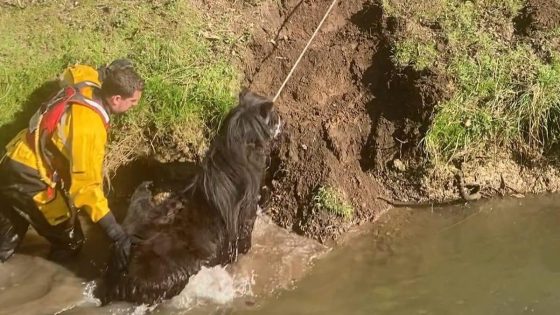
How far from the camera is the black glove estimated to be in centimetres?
544

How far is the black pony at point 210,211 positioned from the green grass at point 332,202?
0.66m

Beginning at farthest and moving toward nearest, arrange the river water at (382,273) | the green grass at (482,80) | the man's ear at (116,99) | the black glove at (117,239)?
the green grass at (482,80), the river water at (382,273), the man's ear at (116,99), the black glove at (117,239)

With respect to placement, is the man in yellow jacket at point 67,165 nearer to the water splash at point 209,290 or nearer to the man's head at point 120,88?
the man's head at point 120,88

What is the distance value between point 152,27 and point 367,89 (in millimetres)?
2112

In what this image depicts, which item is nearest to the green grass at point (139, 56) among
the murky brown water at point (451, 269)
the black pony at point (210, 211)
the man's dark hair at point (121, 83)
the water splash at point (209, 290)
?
the black pony at point (210, 211)

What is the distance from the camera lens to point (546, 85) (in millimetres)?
6797

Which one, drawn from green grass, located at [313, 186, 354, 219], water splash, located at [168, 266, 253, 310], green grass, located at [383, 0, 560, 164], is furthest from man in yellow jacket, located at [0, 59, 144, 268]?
green grass, located at [383, 0, 560, 164]

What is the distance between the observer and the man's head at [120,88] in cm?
550

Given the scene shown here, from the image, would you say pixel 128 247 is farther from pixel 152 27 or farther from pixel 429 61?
pixel 429 61

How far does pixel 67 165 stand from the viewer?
5.65 meters

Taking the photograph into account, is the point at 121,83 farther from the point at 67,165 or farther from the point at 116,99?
the point at 67,165

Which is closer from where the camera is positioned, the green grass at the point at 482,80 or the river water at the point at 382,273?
the river water at the point at 382,273

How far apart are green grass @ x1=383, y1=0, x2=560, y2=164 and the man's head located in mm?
2613

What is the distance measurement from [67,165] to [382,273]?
101 inches
